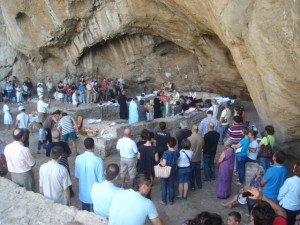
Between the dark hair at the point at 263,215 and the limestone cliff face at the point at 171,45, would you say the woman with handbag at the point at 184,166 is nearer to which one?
the limestone cliff face at the point at 171,45

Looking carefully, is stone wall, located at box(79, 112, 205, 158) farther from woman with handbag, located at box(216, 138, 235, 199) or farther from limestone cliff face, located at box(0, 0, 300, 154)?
woman with handbag, located at box(216, 138, 235, 199)

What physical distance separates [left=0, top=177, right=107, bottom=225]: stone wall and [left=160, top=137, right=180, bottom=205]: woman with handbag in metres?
2.10

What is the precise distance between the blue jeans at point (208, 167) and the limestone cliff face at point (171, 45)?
223 cm

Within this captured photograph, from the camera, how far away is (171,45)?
17.9 meters

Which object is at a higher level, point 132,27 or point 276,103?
point 132,27

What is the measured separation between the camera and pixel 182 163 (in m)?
6.91

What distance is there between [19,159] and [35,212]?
0.94m

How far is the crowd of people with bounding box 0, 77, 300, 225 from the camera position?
4.18 metres

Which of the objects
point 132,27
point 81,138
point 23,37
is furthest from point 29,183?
point 23,37

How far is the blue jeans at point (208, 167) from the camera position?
8094mm

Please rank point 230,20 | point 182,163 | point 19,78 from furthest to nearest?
point 19,78
point 230,20
point 182,163

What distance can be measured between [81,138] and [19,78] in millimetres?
11003

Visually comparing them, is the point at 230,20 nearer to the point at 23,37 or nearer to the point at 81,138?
the point at 81,138

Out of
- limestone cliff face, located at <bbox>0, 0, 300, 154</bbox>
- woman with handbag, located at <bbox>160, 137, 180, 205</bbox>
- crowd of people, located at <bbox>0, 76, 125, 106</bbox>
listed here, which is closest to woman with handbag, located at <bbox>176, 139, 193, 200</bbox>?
woman with handbag, located at <bbox>160, 137, 180, 205</bbox>
